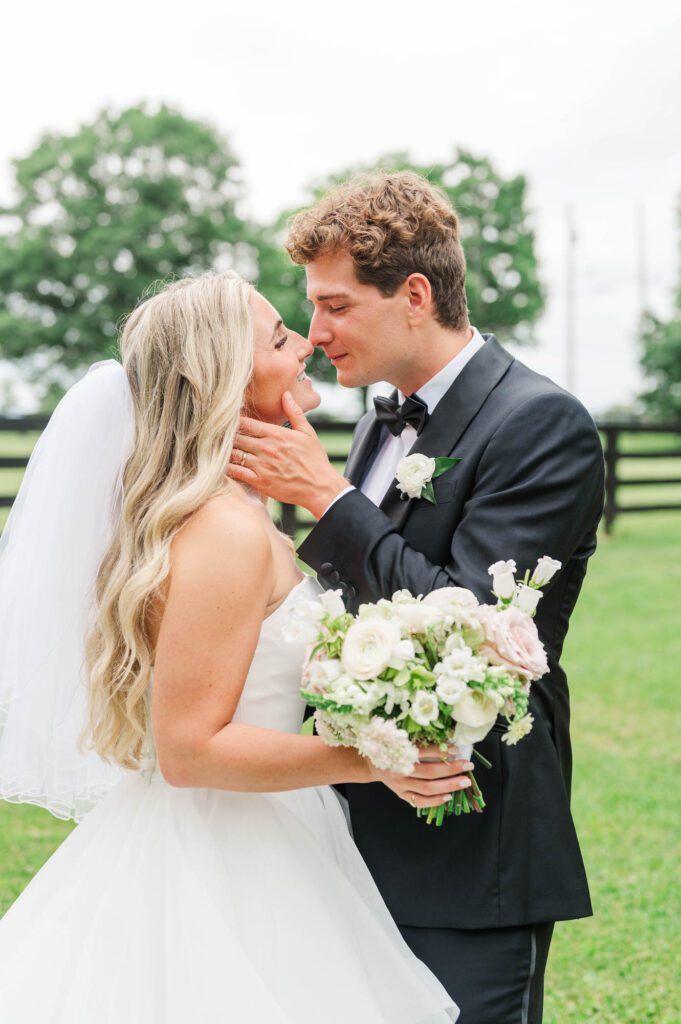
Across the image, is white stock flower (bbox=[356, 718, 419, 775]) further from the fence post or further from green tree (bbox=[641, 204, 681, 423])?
green tree (bbox=[641, 204, 681, 423])

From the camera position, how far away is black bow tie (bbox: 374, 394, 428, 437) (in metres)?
3.12

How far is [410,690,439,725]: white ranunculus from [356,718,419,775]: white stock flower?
0.04m

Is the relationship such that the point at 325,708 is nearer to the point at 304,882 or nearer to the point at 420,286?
the point at 304,882

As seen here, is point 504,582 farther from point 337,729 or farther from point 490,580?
point 337,729

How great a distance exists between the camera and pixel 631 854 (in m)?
5.71

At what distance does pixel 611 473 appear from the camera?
16.9 m

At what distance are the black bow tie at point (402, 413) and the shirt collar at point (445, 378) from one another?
0.03 metres

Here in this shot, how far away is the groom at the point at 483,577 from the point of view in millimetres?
2686

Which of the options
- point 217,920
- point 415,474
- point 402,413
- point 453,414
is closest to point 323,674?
point 217,920

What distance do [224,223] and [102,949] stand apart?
42.2 metres

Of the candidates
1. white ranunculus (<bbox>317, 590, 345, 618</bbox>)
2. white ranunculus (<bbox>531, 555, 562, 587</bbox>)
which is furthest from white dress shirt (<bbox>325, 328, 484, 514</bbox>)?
white ranunculus (<bbox>317, 590, 345, 618</bbox>)

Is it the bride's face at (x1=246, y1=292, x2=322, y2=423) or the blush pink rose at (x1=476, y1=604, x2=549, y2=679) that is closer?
the blush pink rose at (x1=476, y1=604, x2=549, y2=679)

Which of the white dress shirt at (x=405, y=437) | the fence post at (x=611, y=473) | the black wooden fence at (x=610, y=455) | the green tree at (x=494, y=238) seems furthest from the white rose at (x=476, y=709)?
the green tree at (x=494, y=238)

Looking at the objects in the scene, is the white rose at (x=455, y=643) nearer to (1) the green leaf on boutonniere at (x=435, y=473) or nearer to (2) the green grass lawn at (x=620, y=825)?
(1) the green leaf on boutonniere at (x=435, y=473)
